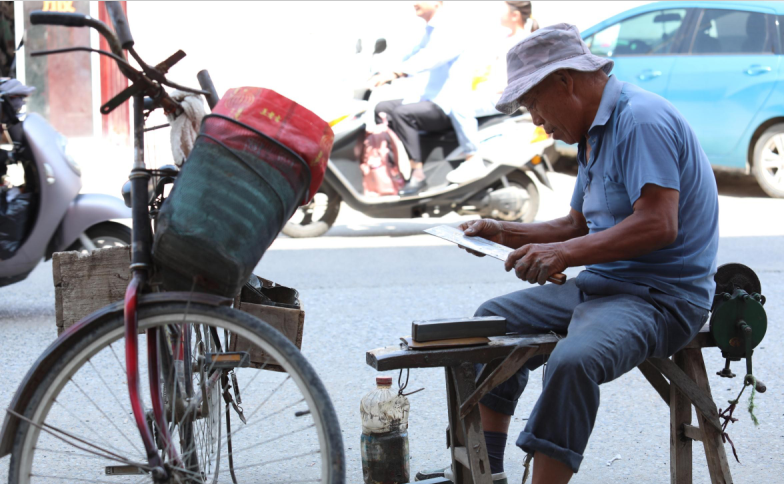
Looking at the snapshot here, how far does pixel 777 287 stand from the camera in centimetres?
587

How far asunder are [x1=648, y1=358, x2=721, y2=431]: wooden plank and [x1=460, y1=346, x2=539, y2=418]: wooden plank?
402 millimetres

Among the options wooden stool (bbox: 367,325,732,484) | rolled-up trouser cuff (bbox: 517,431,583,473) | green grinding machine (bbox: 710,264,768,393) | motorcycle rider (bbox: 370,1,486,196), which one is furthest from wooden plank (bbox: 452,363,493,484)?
motorcycle rider (bbox: 370,1,486,196)

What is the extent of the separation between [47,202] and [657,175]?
3781 millimetres

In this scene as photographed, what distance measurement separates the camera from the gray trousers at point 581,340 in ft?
7.59

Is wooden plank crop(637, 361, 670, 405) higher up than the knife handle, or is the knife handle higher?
the knife handle

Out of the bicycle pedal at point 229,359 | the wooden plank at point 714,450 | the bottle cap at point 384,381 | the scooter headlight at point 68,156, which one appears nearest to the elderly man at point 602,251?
the wooden plank at point 714,450

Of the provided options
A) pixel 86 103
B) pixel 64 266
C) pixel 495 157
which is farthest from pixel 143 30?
pixel 64 266

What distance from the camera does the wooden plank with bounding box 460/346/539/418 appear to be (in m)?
2.48

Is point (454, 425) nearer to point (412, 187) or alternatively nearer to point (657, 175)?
point (657, 175)

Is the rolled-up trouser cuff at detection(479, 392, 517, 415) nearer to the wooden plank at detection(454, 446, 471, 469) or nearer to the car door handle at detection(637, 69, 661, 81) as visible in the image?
the wooden plank at detection(454, 446, 471, 469)

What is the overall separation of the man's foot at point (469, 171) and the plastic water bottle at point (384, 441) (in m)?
4.99

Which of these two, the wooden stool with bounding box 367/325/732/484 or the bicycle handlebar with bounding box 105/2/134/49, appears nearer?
the bicycle handlebar with bounding box 105/2/134/49

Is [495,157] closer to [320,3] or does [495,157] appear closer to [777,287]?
[777,287]

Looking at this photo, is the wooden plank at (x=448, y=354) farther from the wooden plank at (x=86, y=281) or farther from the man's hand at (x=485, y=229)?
the wooden plank at (x=86, y=281)
